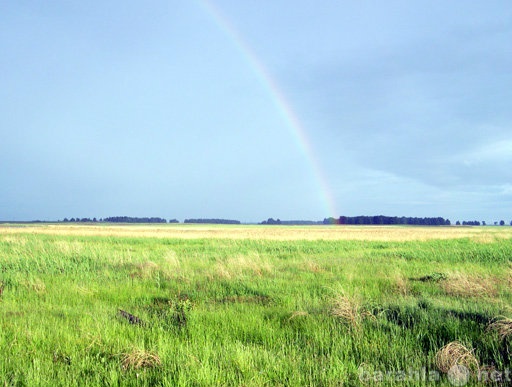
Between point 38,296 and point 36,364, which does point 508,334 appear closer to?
point 36,364

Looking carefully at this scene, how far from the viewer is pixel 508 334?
5.04 metres

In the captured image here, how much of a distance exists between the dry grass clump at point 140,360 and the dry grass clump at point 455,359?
3.41 m

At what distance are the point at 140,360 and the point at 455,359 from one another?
3.78 m

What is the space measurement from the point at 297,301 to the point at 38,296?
6206mm

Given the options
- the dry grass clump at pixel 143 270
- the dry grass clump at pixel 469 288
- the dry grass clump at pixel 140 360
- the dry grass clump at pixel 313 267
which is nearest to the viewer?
the dry grass clump at pixel 140 360

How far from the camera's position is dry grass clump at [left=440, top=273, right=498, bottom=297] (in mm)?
8297

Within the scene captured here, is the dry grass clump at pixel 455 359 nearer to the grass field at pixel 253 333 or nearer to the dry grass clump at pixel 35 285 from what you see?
the grass field at pixel 253 333

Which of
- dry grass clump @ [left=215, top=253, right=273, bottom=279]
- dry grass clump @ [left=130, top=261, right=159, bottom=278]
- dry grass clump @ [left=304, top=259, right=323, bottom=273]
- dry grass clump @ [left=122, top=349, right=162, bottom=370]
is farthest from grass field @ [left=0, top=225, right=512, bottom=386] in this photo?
dry grass clump @ [left=304, top=259, right=323, bottom=273]

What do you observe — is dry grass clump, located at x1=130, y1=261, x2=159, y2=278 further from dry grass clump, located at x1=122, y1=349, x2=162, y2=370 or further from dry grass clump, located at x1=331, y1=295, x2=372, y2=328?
dry grass clump, located at x1=122, y1=349, x2=162, y2=370

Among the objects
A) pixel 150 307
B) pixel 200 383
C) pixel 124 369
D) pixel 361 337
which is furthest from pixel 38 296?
pixel 361 337

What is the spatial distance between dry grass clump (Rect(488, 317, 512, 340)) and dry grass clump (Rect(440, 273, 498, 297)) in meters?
3.01

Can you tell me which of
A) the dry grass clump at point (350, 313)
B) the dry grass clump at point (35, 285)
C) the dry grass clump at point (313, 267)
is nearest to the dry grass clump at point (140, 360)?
the dry grass clump at point (350, 313)

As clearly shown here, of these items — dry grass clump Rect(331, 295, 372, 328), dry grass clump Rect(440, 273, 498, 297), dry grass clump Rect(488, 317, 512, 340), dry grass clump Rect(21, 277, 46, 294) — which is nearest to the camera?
dry grass clump Rect(488, 317, 512, 340)

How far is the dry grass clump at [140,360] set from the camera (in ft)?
14.5
